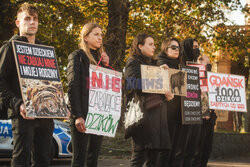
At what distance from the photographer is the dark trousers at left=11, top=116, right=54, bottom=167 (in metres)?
3.94

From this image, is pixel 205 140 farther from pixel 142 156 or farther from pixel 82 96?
pixel 82 96

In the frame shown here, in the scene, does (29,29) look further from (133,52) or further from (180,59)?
(180,59)

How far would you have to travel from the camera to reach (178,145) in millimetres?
6215

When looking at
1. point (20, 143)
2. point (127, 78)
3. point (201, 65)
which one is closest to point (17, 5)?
point (201, 65)

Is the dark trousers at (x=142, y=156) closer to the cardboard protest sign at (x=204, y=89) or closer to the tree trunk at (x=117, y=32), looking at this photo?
the cardboard protest sign at (x=204, y=89)

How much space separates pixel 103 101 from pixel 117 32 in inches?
369

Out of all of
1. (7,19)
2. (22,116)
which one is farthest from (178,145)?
(7,19)

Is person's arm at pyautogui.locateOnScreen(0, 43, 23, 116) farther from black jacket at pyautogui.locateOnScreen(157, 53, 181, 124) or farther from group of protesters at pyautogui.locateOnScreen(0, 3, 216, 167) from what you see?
black jacket at pyautogui.locateOnScreen(157, 53, 181, 124)

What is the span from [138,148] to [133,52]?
137cm

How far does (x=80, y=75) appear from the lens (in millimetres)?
4625

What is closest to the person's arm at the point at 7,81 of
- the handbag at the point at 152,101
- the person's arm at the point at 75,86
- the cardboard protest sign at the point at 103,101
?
the person's arm at the point at 75,86

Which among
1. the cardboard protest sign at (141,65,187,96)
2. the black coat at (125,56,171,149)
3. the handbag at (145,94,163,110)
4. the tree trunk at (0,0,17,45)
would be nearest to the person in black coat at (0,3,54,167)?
the black coat at (125,56,171,149)

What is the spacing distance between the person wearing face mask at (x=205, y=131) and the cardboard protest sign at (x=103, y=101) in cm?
261

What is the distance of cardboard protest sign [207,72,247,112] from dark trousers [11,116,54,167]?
3996mm
